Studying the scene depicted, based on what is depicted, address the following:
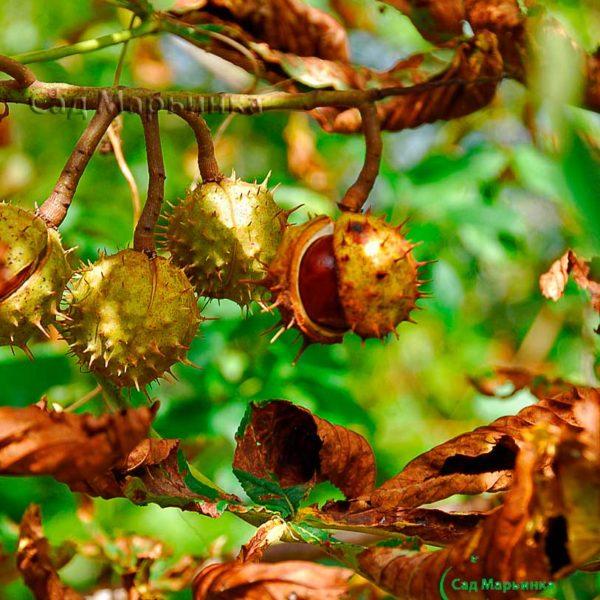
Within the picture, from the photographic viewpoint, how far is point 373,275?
4.93 feet

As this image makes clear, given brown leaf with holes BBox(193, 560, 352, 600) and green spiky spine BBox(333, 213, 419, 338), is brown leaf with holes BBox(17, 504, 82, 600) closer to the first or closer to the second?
brown leaf with holes BBox(193, 560, 352, 600)

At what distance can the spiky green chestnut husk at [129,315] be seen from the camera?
1.47 metres

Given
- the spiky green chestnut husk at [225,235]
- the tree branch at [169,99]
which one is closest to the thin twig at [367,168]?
the tree branch at [169,99]

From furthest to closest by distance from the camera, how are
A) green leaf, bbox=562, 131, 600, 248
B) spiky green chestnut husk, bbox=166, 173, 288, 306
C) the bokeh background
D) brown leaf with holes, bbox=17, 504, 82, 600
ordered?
the bokeh background → spiky green chestnut husk, bbox=166, 173, 288, 306 → brown leaf with holes, bbox=17, 504, 82, 600 → green leaf, bbox=562, 131, 600, 248

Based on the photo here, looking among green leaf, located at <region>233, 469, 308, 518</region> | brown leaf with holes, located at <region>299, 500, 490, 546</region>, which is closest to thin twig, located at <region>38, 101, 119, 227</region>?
green leaf, located at <region>233, 469, 308, 518</region>

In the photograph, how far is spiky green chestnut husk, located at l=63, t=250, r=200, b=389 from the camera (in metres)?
1.47

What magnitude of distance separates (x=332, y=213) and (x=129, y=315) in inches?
41.7

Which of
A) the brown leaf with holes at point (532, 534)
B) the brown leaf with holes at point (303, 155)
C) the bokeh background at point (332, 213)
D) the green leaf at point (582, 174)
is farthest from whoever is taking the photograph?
the brown leaf with holes at point (303, 155)

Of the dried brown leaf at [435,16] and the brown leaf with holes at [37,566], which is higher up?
the dried brown leaf at [435,16]

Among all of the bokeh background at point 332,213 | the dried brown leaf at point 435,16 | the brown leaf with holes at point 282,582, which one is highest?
the dried brown leaf at point 435,16

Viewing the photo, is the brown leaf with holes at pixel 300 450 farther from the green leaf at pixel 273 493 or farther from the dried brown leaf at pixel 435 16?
the dried brown leaf at pixel 435 16

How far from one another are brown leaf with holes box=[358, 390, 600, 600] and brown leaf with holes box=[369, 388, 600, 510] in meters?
0.23

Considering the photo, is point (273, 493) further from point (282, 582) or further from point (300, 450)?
point (282, 582)

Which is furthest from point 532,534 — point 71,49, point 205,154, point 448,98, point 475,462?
point 448,98
